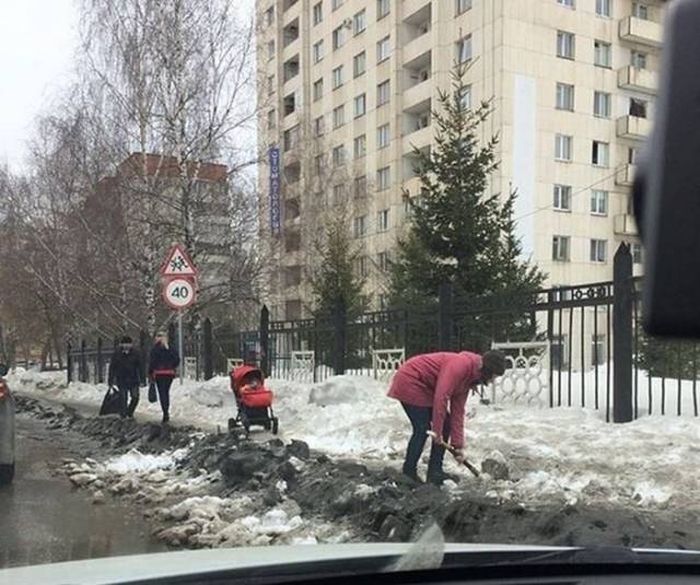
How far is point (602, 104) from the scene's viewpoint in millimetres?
39875

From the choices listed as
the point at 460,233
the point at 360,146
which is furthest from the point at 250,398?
the point at 360,146

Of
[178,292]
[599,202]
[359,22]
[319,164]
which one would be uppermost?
[359,22]

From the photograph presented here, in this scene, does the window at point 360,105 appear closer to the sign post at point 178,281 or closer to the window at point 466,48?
the window at point 466,48

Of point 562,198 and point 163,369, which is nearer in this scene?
point 163,369

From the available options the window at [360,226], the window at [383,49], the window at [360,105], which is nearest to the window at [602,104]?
the window at [383,49]

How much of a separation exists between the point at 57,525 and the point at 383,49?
39591 millimetres

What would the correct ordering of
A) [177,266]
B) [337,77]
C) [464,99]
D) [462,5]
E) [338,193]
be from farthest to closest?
[337,77], [462,5], [338,193], [464,99], [177,266]

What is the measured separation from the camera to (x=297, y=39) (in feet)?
174

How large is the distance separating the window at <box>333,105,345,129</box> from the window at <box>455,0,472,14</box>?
10.1m

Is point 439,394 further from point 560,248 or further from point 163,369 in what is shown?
point 560,248

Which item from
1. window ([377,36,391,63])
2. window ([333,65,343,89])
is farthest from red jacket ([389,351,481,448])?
window ([333,65,343,89])

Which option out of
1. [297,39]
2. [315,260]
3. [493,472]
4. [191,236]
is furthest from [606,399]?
[297,39]

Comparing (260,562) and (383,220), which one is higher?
(383,220)

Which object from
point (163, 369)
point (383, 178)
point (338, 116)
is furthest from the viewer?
point (338, 116)
